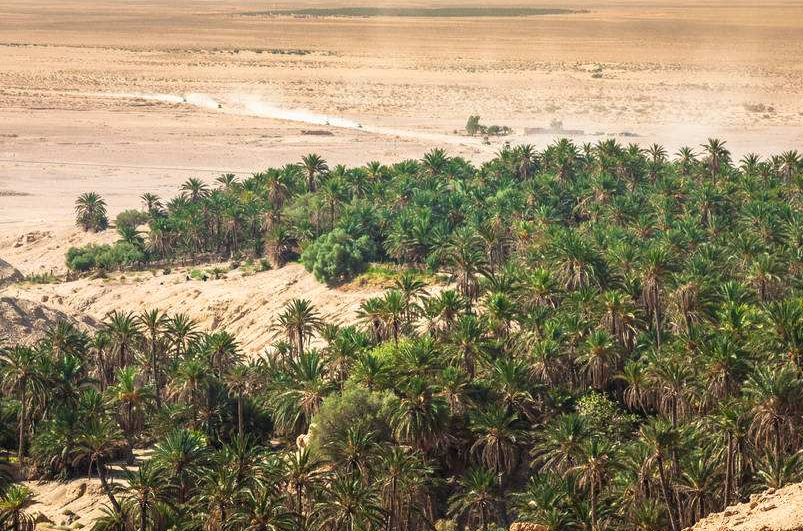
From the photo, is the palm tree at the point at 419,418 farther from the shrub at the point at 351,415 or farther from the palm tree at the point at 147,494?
the palm tree at the point at 147,494

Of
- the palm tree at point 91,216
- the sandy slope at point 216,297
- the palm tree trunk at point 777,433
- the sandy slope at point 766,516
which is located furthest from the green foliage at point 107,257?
the sandy slope at point 766,516

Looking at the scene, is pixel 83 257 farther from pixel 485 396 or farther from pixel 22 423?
pixel 485 396

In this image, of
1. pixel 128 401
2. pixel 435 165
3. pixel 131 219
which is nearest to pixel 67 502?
pixel 128 401

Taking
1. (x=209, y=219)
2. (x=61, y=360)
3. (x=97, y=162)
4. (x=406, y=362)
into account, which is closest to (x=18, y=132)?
(x=97, y=162)

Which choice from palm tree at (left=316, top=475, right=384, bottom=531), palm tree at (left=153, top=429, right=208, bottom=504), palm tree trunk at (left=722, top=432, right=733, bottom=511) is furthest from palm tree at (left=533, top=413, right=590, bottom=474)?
palm tree at (left=153, top=429, right=208, bottom=504)

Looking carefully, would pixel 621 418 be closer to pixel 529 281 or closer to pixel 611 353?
pixel 611 353
